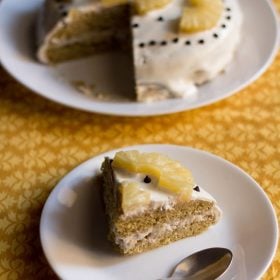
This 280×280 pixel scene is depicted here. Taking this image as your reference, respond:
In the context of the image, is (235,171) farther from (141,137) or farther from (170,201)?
(141,137)

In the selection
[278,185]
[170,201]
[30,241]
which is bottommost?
[278,185]

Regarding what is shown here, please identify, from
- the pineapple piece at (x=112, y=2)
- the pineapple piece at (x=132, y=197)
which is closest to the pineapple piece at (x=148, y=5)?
the pineapple piece at (x=112, y=2)

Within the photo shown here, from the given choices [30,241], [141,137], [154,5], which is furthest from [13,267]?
[154,5]

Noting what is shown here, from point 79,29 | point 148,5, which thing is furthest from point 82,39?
point 148,5

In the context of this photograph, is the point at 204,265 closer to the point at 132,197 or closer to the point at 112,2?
the point at 132,197

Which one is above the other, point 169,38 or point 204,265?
point 169,38

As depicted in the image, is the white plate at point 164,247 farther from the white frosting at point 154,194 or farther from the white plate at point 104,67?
the white plate at point 104,67
